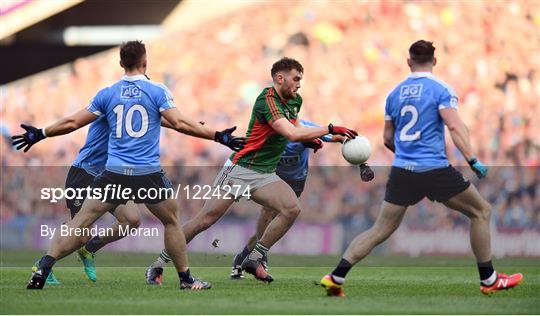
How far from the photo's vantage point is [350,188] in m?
20.6

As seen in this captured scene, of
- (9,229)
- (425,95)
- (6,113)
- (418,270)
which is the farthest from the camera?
(6,113)

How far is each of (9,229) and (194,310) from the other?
12375 mm

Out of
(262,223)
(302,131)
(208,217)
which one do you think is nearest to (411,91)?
(302,131)

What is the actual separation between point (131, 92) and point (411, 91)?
2495 mm

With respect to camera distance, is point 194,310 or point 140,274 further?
point 140,274

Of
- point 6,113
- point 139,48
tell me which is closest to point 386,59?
point 6,113

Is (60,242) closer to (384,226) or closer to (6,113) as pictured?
(384,226)

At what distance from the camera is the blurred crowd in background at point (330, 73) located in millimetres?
23703

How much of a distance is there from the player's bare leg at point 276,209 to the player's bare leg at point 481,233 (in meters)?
1.98

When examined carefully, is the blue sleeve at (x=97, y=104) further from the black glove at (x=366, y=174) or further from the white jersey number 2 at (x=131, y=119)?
the black glove at (x=366, y=174)

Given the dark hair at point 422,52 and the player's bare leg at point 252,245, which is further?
the player's bare leg at point 252,245

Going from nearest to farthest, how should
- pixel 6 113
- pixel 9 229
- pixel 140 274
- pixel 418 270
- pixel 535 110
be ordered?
pixel 140 274 → pixel 418 270 → pixel 9 229 → pixel 535 110 → pixel 6 113

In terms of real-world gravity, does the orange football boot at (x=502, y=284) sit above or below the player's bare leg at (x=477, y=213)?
below

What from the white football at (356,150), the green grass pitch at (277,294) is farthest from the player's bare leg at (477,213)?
the white football at (356,150)
